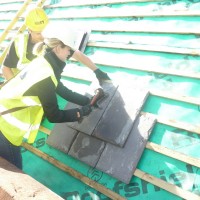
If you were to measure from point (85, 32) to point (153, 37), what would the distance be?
4.01 feet

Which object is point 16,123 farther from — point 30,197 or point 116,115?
point 116,115

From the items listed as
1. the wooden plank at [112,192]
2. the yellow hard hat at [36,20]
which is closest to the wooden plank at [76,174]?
the wooden plank at [112,192]

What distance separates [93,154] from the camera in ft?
10.6

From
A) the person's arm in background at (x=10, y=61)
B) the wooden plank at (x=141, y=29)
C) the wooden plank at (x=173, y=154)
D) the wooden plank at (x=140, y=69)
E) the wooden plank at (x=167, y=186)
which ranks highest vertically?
the wooden plank at (x=141, y=29)

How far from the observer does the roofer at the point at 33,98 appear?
2.62m

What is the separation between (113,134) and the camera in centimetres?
318

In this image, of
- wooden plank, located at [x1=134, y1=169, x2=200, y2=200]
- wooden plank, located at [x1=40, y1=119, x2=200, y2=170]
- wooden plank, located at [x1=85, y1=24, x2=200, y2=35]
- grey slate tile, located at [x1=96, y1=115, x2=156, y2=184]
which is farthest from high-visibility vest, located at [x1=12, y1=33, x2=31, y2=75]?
wooden plank, located at [x1=134, y1=169, x2=200, y2=200]

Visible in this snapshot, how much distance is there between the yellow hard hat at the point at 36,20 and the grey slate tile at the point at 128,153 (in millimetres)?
1996

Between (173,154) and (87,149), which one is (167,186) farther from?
(87,149)

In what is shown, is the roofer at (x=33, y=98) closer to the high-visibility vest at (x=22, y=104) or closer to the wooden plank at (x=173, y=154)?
the high-visibility vest at (x=22, y=104)

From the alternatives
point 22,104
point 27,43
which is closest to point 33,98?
point 22,104

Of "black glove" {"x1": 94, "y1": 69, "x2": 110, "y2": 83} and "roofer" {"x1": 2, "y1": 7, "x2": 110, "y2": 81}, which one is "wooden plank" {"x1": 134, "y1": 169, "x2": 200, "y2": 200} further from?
"roofer" {"x1": 2, "y1": 7, "x2": 110, "y2": 81}

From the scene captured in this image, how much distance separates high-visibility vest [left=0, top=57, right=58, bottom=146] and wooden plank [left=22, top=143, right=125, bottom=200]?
0.67 metres

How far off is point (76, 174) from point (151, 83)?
1474mm
